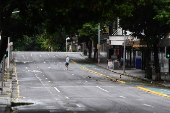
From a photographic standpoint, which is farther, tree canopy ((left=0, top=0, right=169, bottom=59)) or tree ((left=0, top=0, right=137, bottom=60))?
tree ((left=0, top=0, right=137, bottom=60))

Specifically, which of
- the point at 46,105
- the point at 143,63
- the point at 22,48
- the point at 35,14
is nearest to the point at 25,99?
the point at 46,105

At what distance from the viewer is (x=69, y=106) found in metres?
23.6

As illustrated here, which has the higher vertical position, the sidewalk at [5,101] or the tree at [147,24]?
the tree at [147,24]

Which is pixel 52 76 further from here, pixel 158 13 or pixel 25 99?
pixel 25 99

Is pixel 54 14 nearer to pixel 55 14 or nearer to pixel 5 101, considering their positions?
pixel 55 14

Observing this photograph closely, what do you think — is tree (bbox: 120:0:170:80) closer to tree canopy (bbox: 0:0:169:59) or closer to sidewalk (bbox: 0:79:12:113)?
sidewalk (bbox: 0:79:12:113)

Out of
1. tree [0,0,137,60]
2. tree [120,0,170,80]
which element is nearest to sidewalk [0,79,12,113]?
tree [0,0,137,60]

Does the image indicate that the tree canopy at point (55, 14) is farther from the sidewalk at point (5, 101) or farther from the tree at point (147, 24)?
the tree at point (147, 24)

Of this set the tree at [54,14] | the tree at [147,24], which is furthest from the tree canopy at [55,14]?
the tree at [147,24]

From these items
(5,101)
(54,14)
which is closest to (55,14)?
(54,14)

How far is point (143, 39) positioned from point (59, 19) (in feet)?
82.1

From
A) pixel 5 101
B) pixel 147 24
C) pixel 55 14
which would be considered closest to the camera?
pixel 55 14

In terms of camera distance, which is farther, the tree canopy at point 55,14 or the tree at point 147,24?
the tree at point 147,24

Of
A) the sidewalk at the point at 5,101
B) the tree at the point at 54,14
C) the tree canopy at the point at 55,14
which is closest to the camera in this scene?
the tree canopy at the point at 55,14
